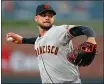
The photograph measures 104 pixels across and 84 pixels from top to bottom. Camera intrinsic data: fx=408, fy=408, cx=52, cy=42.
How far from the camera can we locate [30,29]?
10.1m

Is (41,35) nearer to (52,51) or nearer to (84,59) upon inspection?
(52,51)

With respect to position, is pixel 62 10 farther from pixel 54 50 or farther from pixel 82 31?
pixel 82 31

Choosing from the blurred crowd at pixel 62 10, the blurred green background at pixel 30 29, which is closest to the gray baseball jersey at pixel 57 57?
→ the blurred green background at pixel 30 29

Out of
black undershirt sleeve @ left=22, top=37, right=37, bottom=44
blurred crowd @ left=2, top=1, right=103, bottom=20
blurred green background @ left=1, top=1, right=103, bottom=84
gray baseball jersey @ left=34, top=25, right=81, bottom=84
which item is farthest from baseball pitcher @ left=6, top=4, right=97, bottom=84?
blurred crowd @ left=2, top=1, right=103, bottom=20

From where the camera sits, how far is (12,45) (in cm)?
965

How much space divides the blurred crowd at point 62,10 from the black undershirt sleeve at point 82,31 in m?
6.60

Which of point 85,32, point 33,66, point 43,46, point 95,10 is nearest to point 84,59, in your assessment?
point 85,32

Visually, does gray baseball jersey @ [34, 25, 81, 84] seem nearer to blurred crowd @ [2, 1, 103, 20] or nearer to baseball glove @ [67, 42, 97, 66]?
baseball glove @ [67, 42, 97, 66]

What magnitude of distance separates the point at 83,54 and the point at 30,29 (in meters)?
6.86

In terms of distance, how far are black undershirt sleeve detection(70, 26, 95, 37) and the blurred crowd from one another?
6.60m

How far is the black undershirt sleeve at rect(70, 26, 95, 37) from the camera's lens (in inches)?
129

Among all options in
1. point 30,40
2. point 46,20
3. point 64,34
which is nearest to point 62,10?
point 30,40

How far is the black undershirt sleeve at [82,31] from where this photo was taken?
3.28m

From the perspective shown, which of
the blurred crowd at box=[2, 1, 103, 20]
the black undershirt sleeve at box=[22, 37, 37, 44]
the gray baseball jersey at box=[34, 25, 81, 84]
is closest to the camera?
the gray baseball jersey at box=[34, 25, 81, 84]
